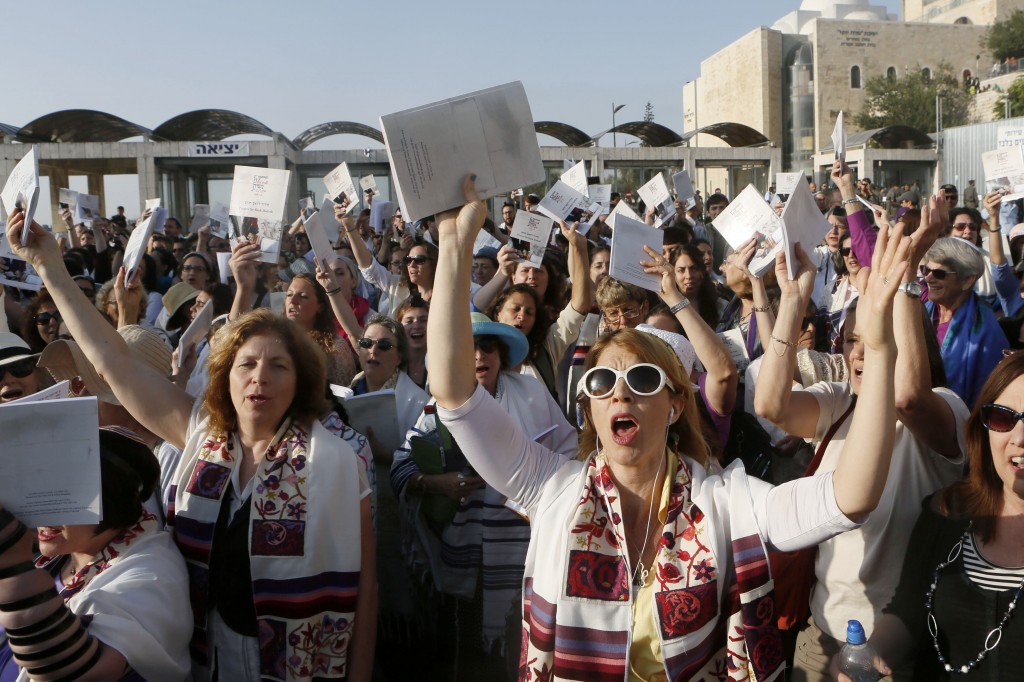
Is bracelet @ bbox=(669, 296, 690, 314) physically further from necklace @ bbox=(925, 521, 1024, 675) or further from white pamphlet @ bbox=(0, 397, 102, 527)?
white pamphlet @ bbox=(0, 397, 102, 527)

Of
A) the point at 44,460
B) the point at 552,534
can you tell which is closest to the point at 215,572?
the point at 44,460

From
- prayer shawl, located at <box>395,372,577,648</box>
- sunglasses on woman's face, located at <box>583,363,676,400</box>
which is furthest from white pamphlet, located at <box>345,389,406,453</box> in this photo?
sunglasses on woman's face, located at <box>583,363,676,400</box>

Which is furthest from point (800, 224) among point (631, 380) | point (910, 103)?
point (910, 103)

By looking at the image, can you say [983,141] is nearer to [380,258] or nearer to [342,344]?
[380,258]

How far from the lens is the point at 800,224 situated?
12.0 feet

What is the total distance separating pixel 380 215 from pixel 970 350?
31.7ft

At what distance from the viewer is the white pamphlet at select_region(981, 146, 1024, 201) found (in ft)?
23.0

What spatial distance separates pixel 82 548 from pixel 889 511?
2230 millimetres

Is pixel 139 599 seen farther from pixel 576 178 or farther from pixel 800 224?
pixel 576 178

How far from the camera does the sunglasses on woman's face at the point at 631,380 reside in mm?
2371

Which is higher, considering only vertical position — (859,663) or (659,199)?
(659,199)

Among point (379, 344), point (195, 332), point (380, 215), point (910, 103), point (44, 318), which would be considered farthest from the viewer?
point (910, 103)

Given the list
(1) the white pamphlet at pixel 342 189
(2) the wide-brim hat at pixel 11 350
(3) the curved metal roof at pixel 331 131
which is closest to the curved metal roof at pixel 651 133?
(3) the curved metal roof at pixel 331 131

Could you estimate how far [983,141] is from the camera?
29.3 metres
